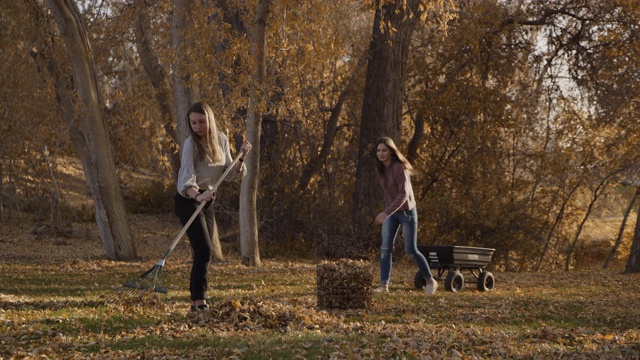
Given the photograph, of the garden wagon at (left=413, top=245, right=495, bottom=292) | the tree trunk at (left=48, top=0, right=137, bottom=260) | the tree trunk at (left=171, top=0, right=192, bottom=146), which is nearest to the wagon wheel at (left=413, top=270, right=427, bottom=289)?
the garden wagon at (left=413, top=245, right=495, bottom=292)

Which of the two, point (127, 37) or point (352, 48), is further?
point (352, 48)

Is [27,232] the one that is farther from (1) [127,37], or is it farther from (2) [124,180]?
(1) [127,37]

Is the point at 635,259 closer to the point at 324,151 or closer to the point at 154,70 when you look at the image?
the point at 324,151

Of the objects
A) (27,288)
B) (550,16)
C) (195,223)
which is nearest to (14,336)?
(195,223)

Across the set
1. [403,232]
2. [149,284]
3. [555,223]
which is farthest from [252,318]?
[555,223]

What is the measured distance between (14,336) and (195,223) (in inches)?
77.1

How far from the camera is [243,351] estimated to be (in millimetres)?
7215

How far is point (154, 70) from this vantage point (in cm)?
1769

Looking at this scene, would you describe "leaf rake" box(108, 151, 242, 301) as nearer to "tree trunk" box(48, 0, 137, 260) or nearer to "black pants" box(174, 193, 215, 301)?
"black pants" box(174, 193, 215, 301)

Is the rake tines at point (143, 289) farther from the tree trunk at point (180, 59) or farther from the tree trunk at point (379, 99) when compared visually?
the tree trunk at point (379, 99)

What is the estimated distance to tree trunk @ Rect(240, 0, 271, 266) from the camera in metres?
14.6

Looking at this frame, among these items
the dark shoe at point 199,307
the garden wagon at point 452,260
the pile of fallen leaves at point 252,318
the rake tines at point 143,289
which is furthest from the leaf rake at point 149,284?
the garden wagon at point 452,260

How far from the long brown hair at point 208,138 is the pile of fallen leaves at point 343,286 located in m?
2.08

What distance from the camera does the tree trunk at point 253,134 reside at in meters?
14.6
